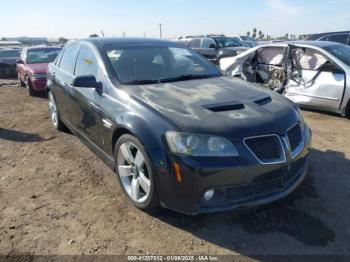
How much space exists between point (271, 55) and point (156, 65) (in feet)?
14.2

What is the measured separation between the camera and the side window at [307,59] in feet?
22.0

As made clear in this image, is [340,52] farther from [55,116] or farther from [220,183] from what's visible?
[55,116]

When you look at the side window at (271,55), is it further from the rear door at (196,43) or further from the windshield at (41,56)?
the rear door at (196,43)

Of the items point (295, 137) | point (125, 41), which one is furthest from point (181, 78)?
point (295, 137)

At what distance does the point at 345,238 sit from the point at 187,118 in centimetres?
168

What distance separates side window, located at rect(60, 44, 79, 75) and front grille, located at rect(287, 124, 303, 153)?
3172 millimetres

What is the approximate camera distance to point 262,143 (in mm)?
2877

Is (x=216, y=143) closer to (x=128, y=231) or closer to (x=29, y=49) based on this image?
(x=128, y=231)

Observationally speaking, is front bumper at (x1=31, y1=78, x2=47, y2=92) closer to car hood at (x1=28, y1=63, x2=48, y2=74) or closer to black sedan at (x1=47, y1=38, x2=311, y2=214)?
car hood at (x1=28, y1=63, x2=48, y2=74)

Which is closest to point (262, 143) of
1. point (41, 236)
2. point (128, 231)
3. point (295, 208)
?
point (295, 208)

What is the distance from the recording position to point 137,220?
3.23 meters

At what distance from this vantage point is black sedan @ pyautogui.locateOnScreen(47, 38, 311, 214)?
2787 millimetres

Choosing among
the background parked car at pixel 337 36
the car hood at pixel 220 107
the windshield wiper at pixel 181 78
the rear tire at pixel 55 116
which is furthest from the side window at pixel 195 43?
the car hood at pixel 220 107

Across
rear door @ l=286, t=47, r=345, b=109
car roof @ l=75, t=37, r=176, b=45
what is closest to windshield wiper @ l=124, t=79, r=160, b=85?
car roof @ l=75, t=37, r=176, b=45
